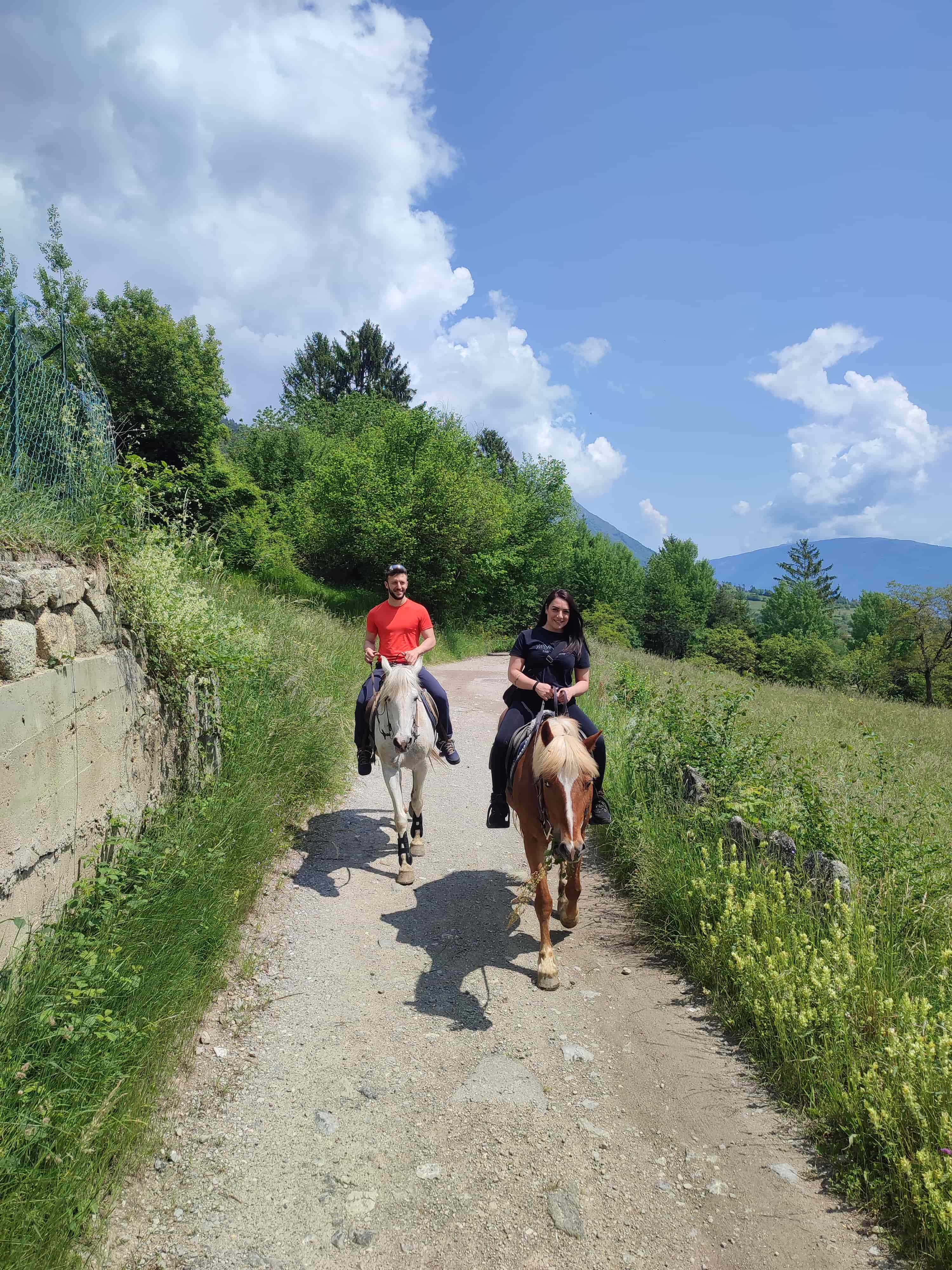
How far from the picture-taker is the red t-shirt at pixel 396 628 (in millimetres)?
7027

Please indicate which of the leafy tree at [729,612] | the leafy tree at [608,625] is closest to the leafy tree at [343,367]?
the leafy tree at [608,625]

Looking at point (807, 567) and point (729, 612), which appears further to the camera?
point (807, 567)

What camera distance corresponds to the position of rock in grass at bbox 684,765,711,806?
6.14 meters

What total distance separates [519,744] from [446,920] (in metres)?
1.67

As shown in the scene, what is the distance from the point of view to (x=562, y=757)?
4359 millimetres

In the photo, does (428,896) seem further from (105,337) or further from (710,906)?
(105,337)

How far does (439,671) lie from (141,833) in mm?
15113

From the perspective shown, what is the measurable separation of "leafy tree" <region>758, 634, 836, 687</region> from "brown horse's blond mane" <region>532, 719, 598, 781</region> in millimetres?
50026

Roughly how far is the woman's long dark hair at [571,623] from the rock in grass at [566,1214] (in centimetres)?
358

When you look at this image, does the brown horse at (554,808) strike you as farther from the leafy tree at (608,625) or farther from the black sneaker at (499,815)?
the leafy tree at (608,625)

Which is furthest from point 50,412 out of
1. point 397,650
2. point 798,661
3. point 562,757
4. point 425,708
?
point 798,661

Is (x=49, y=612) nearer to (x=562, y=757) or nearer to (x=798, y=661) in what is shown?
(x=562, y=757)

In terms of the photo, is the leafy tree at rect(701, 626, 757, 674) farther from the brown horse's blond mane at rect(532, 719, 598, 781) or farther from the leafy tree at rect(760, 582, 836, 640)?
the brown horse's blond mane at rect(532, 719, 598, 781)

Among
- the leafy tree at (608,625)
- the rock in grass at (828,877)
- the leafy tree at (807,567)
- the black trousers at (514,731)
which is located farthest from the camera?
the leafy tree at (807,567)
